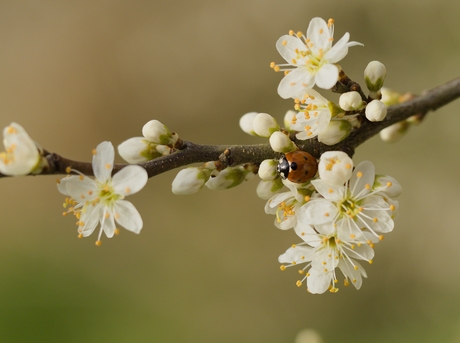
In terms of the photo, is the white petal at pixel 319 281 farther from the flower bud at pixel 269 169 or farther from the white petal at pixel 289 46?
the white petal at pixel 289 46

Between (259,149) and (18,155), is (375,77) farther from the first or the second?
(18,155)

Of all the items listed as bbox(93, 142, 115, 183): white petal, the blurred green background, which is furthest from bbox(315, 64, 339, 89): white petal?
the blurred green background

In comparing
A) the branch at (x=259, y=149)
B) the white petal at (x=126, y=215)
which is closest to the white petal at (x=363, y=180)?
the branch at (x=259, y=149)

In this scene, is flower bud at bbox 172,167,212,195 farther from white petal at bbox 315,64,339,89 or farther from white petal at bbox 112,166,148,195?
white petal at bbox 315,64,339,89

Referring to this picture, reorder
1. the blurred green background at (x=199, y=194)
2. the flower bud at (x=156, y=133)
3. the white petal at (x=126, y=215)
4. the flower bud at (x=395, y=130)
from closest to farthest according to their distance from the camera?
the white petal at (x=126, y=215) → the flower bud at (x=156, y=133) → the flower bud at (x=395, y=130) → the blurred green background at (x=199, y=194)

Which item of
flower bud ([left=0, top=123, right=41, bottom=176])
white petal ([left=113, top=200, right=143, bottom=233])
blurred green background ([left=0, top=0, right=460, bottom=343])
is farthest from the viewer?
blurred green background ([left=0, top=0, right=460, bottom=343])
